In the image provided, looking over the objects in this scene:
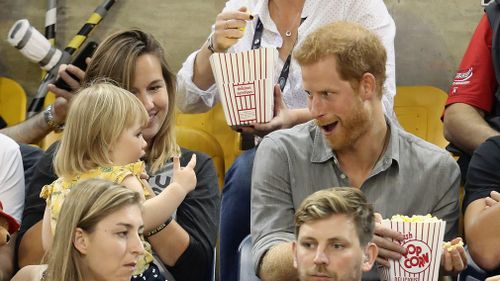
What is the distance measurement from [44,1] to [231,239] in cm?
208

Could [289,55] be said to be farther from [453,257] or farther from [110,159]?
[453,257]

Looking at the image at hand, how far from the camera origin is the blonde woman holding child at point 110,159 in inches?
121

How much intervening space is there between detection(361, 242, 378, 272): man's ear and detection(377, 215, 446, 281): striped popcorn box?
0.17 feet

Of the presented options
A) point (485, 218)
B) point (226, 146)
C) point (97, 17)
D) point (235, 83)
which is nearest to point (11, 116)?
point (97, 17)

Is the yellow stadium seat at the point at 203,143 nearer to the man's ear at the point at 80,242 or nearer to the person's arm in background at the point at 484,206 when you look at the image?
the person's arm in background at the point at 484,206

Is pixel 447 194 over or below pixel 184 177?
below

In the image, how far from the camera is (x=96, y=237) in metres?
2.85

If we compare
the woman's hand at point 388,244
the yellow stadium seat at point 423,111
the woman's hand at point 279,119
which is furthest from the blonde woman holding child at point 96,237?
the yellow stadium seat at point 423,111

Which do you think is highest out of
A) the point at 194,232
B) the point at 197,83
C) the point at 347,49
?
the point at 347,49

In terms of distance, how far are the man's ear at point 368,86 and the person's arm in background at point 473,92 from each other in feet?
2.75

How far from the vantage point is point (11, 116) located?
493 cm

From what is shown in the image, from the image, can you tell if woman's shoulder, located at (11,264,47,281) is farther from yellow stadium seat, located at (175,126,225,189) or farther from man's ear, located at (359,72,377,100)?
yellow stadium seat, located at (175,126,225,189)

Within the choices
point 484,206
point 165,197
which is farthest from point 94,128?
point 484,206

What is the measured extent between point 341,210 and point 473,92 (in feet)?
4.77
